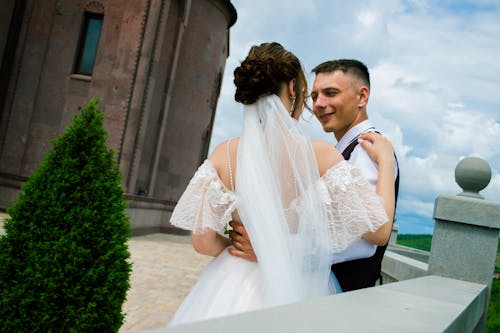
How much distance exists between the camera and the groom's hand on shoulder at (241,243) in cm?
251

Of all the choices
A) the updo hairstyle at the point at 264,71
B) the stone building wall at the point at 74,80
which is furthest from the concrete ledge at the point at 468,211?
the stone building wall at the point at 74,80

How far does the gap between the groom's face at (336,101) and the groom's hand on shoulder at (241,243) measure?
131cm

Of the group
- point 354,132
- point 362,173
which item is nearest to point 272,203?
point 362,173

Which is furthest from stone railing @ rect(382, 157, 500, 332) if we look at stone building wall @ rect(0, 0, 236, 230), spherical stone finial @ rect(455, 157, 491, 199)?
stone building wall @ rect(0, 0, 236, 230)

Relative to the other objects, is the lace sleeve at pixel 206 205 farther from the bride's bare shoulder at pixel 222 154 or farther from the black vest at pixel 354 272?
the black vest at pixel 354 272

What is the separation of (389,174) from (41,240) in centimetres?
297

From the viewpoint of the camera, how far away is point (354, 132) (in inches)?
129

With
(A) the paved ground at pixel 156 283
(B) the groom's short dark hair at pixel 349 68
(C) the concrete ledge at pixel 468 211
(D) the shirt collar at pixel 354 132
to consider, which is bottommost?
(A) the paved ground at pixel 156 283

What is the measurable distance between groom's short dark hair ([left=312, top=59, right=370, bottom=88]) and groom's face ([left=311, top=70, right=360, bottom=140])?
0.04 metres

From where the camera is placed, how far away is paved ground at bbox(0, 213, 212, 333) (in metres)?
5.91

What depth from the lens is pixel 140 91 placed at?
602 inches

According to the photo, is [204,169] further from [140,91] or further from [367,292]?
[140,91]

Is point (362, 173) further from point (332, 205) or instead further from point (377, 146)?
point (332, 205)

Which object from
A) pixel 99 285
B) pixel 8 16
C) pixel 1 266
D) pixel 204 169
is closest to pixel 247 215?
pixel 204 169
